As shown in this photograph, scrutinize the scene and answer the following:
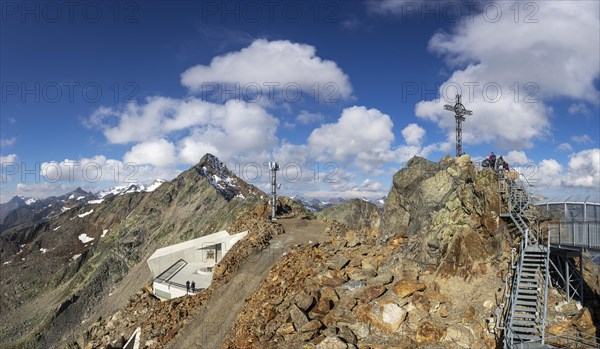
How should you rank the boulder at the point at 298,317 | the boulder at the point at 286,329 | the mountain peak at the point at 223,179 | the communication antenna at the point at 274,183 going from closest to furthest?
the boulder at the point at 286,329, the boulder at the point at 298,317, the communication antenna at the point at 274,183, the mountain peak at the point at 223,179

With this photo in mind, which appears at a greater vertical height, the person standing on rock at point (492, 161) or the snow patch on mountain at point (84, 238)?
the person standing on rock at point (492, 161)

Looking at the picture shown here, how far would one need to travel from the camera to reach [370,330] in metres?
17.7

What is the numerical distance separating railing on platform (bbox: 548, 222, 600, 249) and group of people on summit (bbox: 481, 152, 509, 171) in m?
4.83

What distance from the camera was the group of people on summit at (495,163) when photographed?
21641 millimetres

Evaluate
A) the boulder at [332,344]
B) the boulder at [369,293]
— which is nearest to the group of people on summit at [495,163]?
the boulder at [369,293]

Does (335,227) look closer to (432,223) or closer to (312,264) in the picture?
(312,264)

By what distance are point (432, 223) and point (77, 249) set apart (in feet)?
441

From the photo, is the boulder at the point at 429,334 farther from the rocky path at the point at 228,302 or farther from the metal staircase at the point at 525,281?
the rocky path at the point at 228,302

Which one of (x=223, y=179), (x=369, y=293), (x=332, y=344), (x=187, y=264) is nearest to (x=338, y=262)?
(x=369, y=293)

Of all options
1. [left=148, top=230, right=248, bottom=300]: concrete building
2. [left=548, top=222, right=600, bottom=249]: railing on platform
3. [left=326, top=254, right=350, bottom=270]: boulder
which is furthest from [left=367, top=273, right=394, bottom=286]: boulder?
[left=148, top=230, right=248, bottom=300]: concrete building

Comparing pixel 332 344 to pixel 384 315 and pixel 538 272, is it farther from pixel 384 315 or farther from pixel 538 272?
pixel 538 272

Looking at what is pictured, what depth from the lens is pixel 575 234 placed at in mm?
16438

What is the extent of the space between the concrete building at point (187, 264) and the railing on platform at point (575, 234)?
2398 cm

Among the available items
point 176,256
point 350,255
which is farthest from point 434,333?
point 176,256
